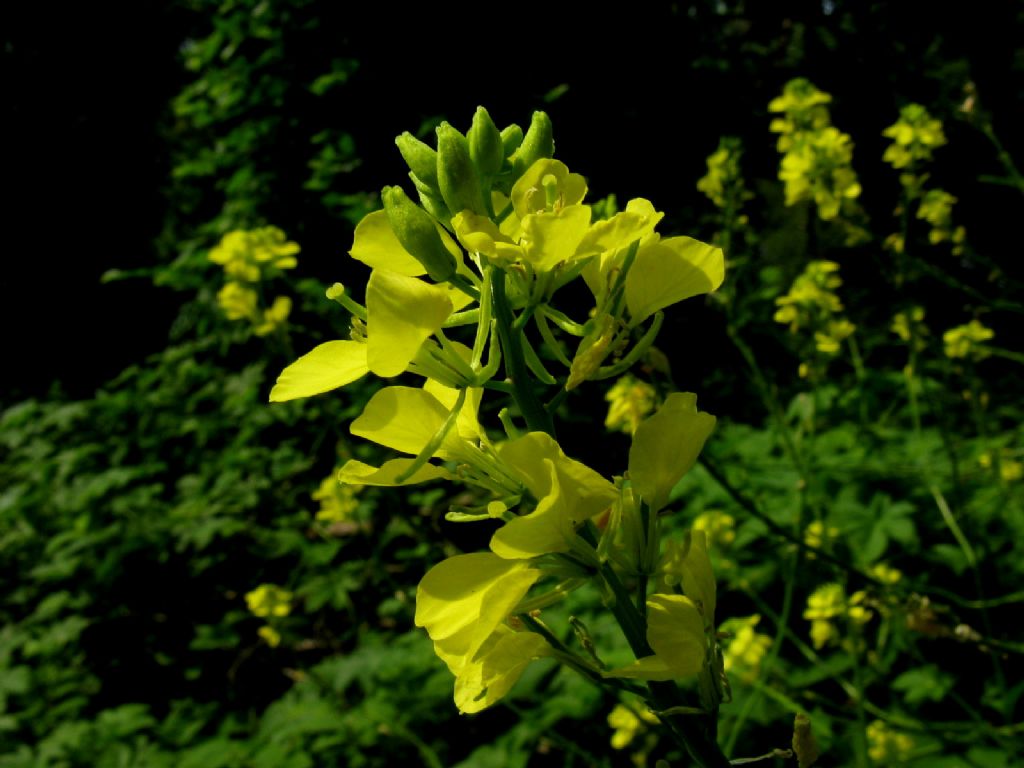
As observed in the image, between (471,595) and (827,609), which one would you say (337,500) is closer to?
(827,609)

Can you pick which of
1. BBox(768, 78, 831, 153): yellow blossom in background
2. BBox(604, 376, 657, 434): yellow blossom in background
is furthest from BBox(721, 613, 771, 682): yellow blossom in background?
BBox(768, 78, 831, 153): yellow blossom in background

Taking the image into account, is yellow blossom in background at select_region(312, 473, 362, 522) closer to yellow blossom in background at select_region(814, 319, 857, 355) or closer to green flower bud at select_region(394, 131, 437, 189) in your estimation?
yellow blossom in background at select_region(814, 319, 857, 355)

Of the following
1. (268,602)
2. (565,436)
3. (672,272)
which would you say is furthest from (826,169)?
(268,602)

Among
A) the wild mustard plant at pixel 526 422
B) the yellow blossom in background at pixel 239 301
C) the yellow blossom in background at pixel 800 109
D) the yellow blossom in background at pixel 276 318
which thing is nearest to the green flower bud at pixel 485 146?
the wild mustard plant at pixel 526 422

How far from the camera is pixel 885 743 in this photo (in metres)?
2.26

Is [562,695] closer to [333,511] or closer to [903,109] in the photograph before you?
[333,511]

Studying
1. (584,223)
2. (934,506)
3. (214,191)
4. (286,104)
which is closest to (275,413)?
(286,104)

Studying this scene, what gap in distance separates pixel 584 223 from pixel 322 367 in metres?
0.29

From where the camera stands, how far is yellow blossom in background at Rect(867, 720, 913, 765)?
2213mm

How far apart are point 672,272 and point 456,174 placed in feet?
0.77

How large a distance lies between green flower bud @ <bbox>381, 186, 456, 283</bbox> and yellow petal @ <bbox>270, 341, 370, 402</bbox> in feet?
0.34

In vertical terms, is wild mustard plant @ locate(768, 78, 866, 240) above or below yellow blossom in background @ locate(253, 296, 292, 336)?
above

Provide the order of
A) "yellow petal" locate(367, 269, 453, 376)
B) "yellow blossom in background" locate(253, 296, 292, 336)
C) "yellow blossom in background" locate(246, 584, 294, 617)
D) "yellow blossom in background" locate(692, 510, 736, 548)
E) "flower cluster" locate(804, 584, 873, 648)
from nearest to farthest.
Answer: "yellow petal" locate(367, 269, 453, 376)
"flower cluster" locate(804, 584, 873, 648)
"yellow blossom in background" locate(692, 510, 736, 548)
"yellow blossom in background" locate(253, 296, 292, 336)
"yellow blossom in background" locate(246, 584, 294, 617)

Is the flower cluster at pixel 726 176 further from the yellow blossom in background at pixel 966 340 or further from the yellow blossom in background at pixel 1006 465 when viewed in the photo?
the yellow blossom in background at pixel 1006 465
